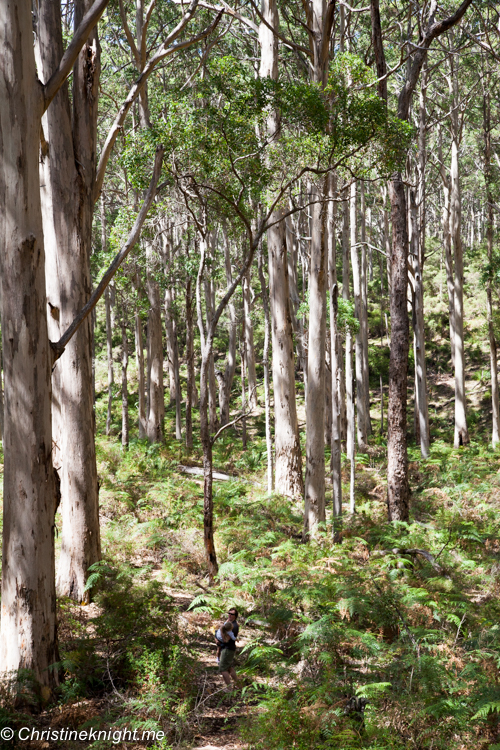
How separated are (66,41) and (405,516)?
527 inches

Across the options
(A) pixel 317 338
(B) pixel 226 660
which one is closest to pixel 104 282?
(B) pixel 226 660

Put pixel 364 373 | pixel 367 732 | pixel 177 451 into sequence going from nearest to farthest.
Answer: pixel 367 732 → pixel 177 451 → pixel 364 373

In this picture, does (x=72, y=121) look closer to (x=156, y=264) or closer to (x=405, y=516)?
(x=405, y=516)

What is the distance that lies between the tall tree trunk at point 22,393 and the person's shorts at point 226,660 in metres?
1.63

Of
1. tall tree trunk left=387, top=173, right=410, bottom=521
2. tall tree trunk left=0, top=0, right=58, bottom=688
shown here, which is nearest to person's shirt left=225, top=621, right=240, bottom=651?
tall tree trunk left=0, top=0, right=58, bottom=688

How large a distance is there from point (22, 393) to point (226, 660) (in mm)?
3344

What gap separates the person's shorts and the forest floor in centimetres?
13

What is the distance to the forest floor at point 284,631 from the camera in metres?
4.33

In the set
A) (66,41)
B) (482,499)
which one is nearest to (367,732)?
(482,499)

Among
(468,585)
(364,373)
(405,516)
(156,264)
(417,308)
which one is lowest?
(468,585)

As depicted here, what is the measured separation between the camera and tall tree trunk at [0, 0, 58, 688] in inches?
190

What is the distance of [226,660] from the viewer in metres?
5.64

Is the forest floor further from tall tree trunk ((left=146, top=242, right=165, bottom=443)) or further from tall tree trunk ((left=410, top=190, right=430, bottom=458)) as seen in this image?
tall tree trunk ((left=146, top=242, right=165, bottom=443))

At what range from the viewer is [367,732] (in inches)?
160
